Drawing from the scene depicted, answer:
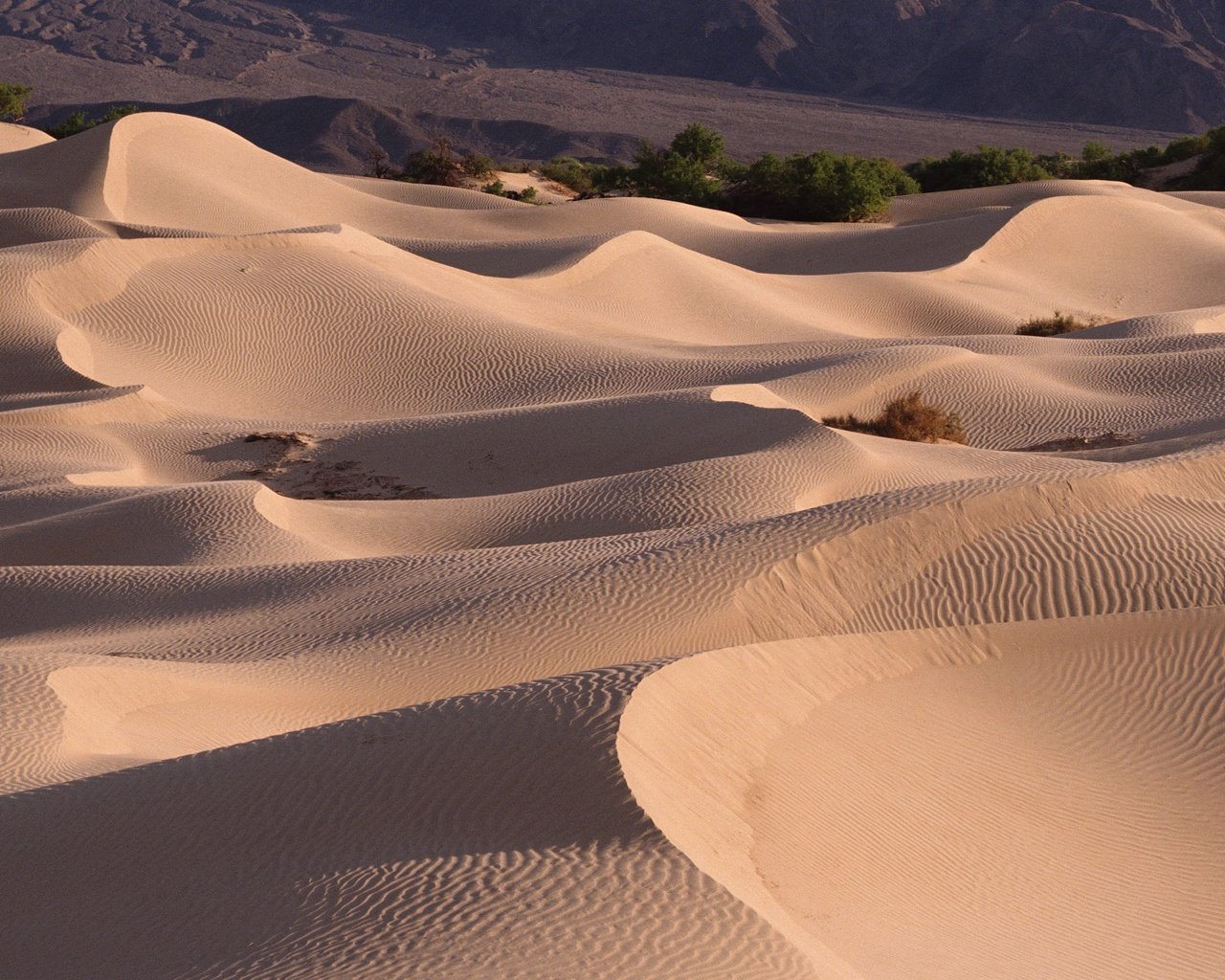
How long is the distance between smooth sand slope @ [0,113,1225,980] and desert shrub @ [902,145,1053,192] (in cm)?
2610

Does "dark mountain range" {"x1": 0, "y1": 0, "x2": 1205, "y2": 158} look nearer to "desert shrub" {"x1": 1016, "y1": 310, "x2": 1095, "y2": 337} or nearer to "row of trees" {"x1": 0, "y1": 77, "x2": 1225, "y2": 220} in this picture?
"row of trees" {"x1": 0, "y1": 77, "x2": 1225, "y2": 220}

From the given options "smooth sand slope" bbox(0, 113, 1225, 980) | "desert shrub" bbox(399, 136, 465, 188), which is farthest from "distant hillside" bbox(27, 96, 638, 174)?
"smooth sand slope" bbox(0, 113, 1225, 980)

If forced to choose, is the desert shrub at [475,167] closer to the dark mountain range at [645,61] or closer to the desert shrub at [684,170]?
the desert shrub at [684,170]

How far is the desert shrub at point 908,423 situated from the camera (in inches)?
651

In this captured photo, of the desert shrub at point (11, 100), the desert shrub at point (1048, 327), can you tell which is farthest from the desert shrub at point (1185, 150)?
the desert shrub at point (11, 100)

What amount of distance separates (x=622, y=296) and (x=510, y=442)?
9.48 meters

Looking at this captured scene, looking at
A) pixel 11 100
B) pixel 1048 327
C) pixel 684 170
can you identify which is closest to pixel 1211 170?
pixel 684 170

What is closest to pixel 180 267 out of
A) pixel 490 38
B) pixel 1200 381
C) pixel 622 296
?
pixel 622 296

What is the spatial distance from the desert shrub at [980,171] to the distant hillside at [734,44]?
6571cm

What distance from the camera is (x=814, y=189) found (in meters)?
38.9

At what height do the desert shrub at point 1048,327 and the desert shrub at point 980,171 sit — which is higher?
the desert shrub at point 980,171

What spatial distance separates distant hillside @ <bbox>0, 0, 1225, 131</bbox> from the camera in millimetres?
113062

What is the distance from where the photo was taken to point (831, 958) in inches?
179

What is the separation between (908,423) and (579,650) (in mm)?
8985
